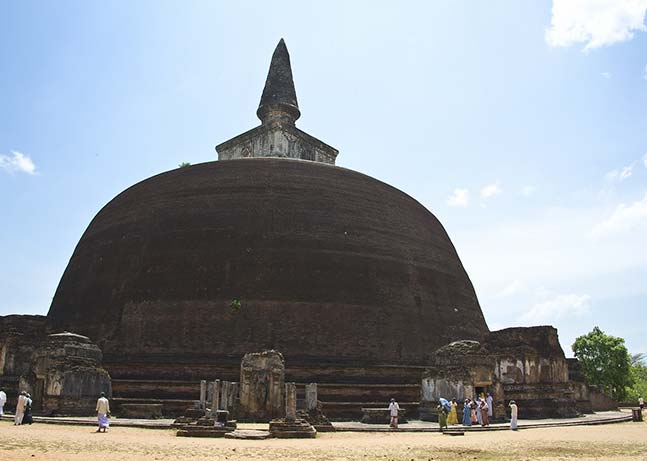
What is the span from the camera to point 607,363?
36281mm

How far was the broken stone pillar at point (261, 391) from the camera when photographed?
47.9ft

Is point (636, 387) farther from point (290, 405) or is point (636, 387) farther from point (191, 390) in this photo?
point (290, 405)

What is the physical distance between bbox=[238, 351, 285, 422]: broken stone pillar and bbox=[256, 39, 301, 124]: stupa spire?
16.6 metres

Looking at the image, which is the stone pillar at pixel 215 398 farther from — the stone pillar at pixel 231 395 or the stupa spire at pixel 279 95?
the stupa spire at pixel 279 95

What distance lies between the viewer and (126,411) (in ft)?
49.9

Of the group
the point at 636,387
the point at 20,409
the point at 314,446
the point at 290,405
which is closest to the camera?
the point at 314,446

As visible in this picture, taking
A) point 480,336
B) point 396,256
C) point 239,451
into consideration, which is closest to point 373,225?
point 396,256

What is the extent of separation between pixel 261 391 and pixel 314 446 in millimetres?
5016

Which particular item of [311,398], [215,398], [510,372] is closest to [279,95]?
[510,372]

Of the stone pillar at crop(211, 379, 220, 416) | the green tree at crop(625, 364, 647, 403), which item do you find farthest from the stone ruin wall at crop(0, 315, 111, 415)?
the green tree at crop(625, 364, 647, 403)

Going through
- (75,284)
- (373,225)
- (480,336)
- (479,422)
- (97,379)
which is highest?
(373,225)

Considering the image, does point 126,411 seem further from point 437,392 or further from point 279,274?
point 437,392

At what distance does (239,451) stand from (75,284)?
533 inches

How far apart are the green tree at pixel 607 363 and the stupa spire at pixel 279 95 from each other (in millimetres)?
22726
